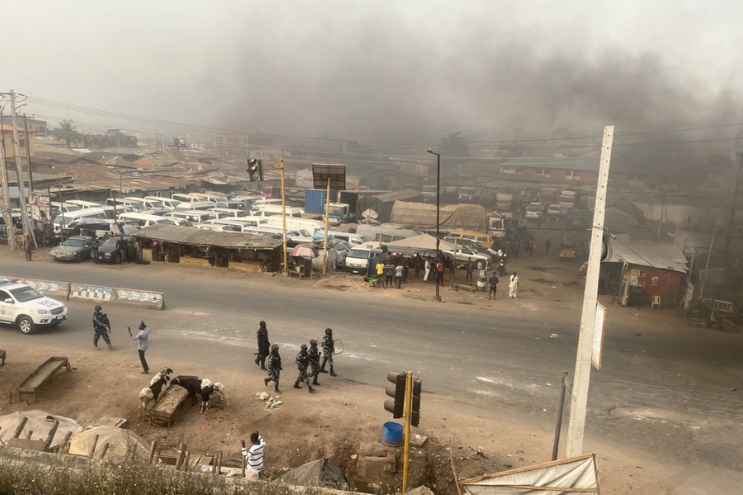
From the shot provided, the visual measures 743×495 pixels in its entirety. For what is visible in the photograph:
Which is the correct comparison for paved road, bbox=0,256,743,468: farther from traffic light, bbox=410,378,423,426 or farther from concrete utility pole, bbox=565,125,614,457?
traffic light, bbox=410,378,423,426

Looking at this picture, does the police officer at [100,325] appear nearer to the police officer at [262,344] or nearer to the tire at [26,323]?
the tire at [26,323]

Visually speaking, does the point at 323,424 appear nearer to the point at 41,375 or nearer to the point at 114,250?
the point at 41,375

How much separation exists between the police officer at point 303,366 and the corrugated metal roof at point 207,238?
11.8m

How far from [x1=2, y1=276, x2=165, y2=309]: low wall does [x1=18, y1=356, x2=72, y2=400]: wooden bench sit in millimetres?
5212

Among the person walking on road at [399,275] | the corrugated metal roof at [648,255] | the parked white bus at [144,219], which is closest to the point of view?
the corrugated metal roof at [648,255]

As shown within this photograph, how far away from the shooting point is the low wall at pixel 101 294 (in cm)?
1777

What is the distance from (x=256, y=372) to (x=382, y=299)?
807cm

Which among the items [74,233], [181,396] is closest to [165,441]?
[181,396]

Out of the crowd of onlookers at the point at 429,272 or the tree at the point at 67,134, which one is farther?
the tree at the point at 67,134

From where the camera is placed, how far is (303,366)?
1186 cm

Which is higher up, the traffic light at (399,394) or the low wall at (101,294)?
the traffic light at (399,394)

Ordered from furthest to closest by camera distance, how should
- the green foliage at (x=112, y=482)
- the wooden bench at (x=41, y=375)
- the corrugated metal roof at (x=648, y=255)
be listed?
the corrugated metal roof at (x=648, y=255) < the wooden bench at (x=41, y=375) < the green foliage at (x=112, y=482)

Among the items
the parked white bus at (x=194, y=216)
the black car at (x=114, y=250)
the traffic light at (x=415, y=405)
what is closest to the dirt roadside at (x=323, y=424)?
the traffic light at (x=415, y=405)

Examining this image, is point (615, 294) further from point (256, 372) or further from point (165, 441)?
point (165, 441)
